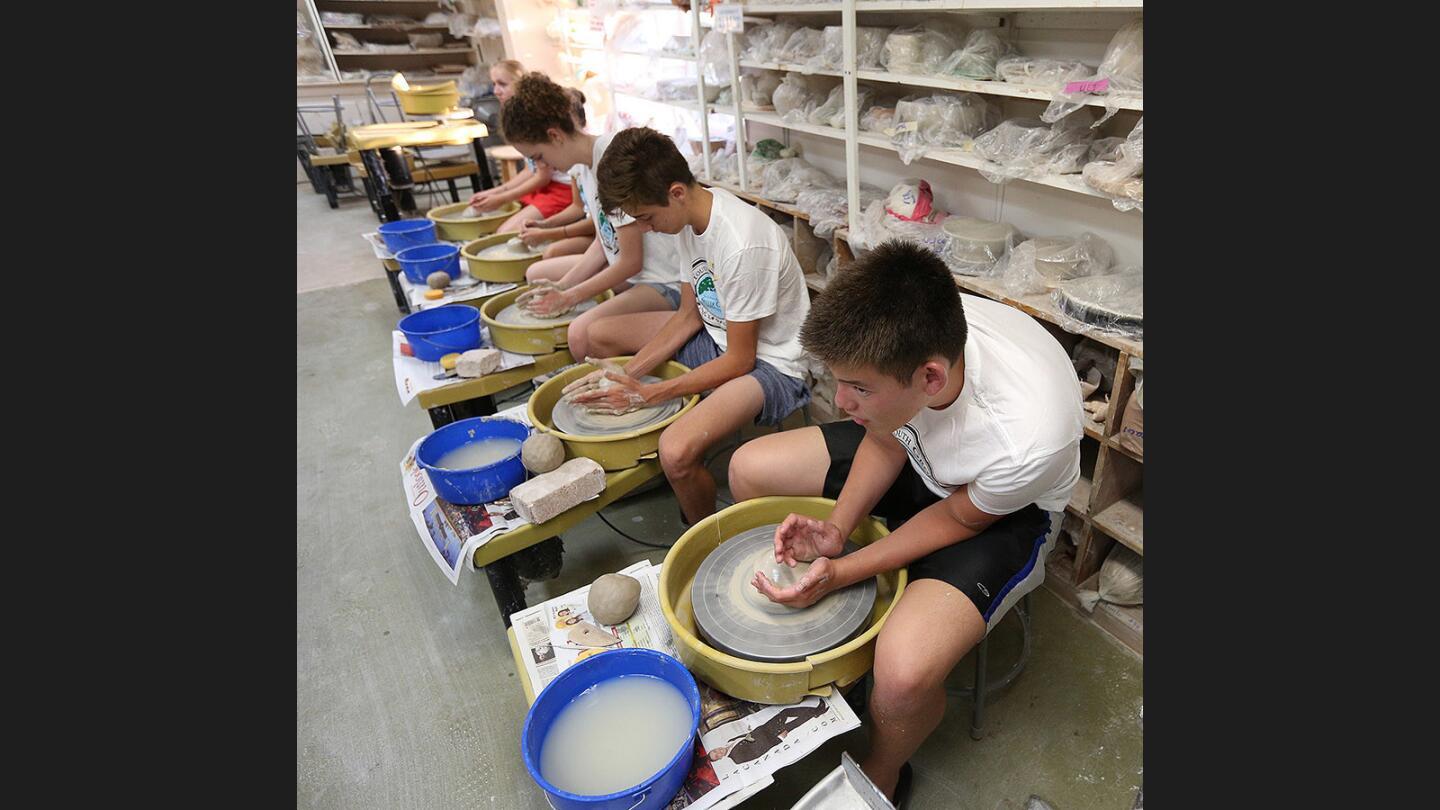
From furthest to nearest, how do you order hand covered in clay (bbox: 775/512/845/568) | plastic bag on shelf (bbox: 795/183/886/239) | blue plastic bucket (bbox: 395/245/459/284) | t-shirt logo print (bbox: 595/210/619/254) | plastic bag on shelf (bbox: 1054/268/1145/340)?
blue plastic bucket (bbox: 395/245/459/284) → t-shirt logo print (bbox: 595/210/619/254) → plastic bag on shelf (bbox: 795/183/886/239) → plastic bag on shelf (bbox: 1054/268/1145/340) → hand covered in clay (bbox: 775/512/845/568)

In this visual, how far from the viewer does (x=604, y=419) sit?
6.95 feet

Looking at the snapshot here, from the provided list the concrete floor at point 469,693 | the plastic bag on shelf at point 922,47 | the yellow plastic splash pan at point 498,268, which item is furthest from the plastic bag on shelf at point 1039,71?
the yellow plastic splash pan at point 498,268

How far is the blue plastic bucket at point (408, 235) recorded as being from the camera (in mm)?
3734

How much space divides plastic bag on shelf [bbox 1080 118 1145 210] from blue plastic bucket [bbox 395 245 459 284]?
Answer: 2744 millimetres

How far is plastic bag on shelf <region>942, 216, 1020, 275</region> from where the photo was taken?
2229 millimetres

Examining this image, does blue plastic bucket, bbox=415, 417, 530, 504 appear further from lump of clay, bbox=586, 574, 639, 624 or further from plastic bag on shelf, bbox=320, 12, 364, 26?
plastic bag on shelf, bbox=320, 12, 364, 26

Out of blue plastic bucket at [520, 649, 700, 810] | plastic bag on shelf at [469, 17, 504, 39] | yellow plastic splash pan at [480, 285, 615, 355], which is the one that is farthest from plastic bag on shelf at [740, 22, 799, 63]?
plastic bag on shelf at [469, 17, 504, 39]

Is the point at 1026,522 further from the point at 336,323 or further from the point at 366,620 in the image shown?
the point at 336,323

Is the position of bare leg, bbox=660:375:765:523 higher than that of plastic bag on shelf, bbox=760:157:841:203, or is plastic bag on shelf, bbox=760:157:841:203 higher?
plastic bag on shelf, bbox=760:157:841:203

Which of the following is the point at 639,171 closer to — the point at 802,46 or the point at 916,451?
the point at 916,451

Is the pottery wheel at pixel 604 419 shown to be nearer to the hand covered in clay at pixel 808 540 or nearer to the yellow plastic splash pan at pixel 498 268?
the hand covered in clay at pixel 808 540

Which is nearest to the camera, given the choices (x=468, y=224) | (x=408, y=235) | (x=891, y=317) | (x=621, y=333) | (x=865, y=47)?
(x=891, y=317)

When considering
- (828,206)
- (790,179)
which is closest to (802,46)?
(790,179)

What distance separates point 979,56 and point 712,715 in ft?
6.55
